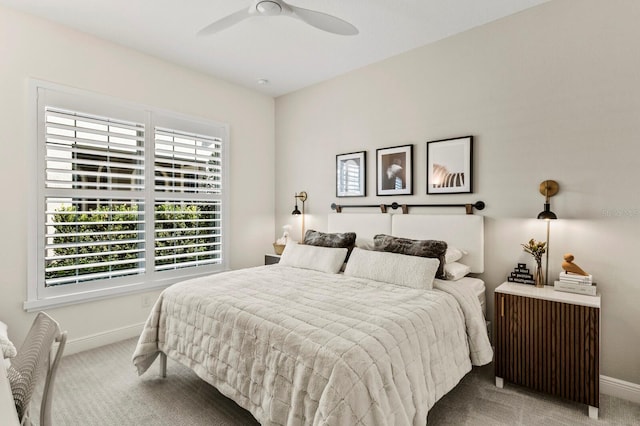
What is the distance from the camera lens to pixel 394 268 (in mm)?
2676

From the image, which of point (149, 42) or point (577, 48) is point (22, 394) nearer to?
point (149, 42)

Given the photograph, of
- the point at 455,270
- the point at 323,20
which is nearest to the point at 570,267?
Result: the point at 455,270

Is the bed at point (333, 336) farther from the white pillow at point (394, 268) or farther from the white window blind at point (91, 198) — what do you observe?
the white window blind at point (91, 198)

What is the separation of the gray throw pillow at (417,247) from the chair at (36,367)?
7.74 feet

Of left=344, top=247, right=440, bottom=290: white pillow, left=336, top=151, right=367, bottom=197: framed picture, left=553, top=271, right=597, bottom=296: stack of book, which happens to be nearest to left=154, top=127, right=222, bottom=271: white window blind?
left=336, top=151, right=367, bottom=197: framed picture

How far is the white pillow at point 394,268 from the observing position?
253 centimetres

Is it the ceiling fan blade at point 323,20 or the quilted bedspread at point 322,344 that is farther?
the ceiling fan blade at point 323,20

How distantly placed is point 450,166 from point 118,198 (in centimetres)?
327

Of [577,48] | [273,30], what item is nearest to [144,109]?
[273,30]

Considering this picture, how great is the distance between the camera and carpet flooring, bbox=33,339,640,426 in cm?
210

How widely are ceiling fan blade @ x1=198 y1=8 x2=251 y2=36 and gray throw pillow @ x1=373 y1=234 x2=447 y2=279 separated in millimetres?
2127

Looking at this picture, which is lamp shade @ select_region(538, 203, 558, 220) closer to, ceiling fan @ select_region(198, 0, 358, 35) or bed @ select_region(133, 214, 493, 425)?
bed @ select_region(133, 214, 493, 425)

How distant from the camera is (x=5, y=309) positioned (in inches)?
108

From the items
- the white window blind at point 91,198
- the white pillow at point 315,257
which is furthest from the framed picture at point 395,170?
the white window blind at point 91,198
